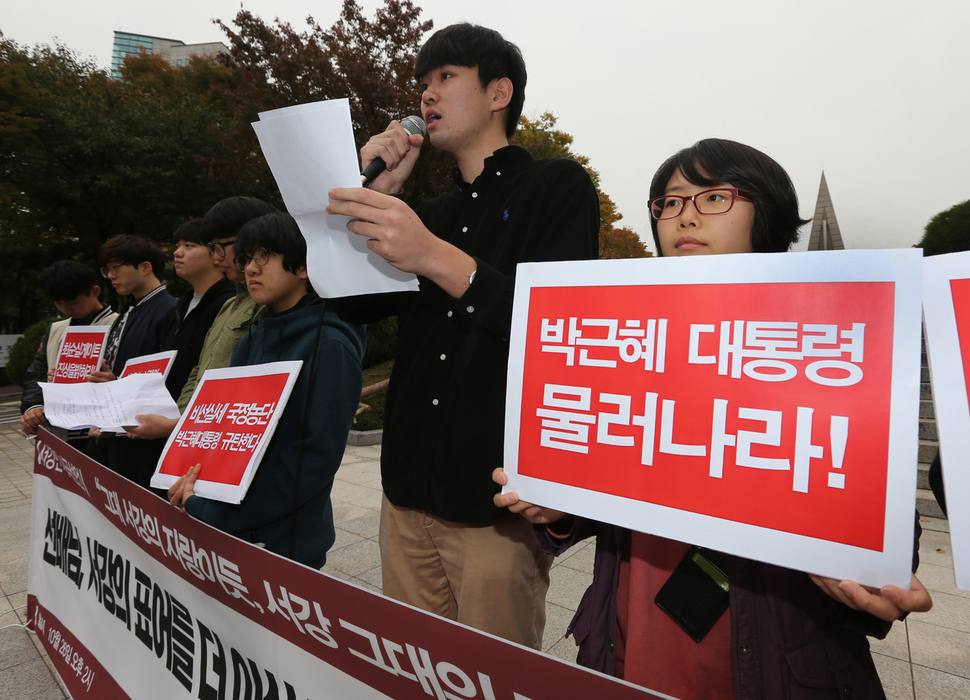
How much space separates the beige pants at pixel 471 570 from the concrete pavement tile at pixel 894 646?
2.27 m

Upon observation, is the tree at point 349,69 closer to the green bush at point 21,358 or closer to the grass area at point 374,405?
the grass area at point 374,405

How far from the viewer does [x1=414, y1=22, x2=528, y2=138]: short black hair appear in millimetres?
1414

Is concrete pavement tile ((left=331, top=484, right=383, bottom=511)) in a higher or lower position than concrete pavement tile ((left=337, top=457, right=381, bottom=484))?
higher

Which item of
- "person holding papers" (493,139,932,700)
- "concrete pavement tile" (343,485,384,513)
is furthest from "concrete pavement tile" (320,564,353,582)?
"person holding papers" (493,139,932,700)

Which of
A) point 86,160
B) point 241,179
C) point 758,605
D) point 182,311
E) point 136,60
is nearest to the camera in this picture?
point 758,605

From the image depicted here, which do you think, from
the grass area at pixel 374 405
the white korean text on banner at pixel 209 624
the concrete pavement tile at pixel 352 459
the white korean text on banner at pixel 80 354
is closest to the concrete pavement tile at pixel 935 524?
the grass area at pixel 374 405

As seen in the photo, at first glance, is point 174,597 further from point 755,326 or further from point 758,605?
point 755,326

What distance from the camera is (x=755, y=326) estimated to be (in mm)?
814

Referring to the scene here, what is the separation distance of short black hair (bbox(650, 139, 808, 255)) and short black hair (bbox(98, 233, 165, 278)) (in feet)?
9.86

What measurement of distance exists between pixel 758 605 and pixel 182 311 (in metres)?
2.68

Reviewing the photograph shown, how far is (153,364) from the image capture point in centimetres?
215

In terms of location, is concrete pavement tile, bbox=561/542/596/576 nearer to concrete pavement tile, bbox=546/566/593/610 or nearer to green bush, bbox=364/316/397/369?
concrete pavement tile, bbox=546/566/593/610

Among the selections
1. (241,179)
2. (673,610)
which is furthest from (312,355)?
(241,179)

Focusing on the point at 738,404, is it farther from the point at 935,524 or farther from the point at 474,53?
the point at 935,524
